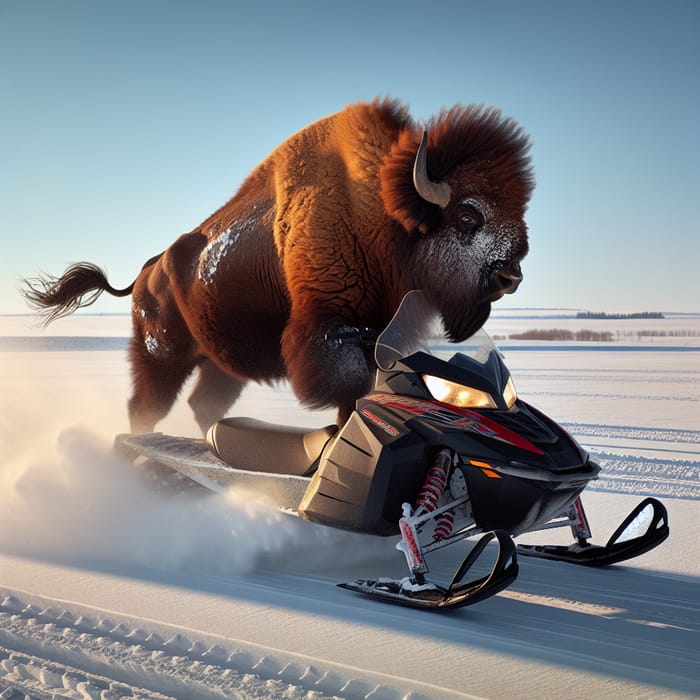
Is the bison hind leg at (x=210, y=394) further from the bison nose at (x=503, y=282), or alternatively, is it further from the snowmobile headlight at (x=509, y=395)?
the snowmobile headlight at (x=509, y=395)

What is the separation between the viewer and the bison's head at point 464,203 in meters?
3.97

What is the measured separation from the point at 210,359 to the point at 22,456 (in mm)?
1490

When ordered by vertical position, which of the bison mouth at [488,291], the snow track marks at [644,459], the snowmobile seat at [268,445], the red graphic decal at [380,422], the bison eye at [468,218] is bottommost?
the snow track marks at [644,459]

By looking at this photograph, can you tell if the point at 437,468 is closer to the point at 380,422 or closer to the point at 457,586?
the point at 380,422

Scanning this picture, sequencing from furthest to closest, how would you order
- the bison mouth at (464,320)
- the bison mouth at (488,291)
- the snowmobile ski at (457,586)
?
the bison mouth at (488,291) → the bison mouth at (464,320) → the snowmobile ski at (457,586)

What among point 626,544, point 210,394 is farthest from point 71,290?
point 626,544

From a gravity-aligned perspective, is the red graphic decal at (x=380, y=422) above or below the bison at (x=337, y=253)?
below

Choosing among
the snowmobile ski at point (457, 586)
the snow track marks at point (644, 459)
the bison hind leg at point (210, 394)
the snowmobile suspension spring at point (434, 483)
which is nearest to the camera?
the snowmobile ski at point (457, 586)

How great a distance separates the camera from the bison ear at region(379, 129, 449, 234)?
3973 mm

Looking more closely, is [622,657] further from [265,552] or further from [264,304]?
[264,304]

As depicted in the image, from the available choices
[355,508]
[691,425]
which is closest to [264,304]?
[355,508]

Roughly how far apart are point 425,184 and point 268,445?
1.57m

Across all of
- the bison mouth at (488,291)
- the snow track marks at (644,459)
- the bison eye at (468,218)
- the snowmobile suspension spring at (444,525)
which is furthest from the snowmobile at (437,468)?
the snow track marks at (644,459)

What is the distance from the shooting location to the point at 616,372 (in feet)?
51.5
